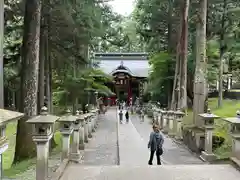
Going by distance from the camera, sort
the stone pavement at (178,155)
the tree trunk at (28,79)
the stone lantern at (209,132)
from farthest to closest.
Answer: the stone pavement at (178,155), the tree trunk at (28,79), the stone lantern at (209,132)

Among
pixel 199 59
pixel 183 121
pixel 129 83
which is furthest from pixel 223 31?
pixel 129 83

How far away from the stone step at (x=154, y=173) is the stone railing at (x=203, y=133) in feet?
1.96

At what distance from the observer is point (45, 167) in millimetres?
6281

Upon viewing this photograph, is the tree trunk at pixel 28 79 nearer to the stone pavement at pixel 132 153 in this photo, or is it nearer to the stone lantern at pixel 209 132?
the stone pavement at pixel 132 153

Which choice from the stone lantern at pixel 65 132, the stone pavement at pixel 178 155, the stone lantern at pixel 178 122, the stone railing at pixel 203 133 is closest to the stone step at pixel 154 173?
the stone railing at pixel 203 133

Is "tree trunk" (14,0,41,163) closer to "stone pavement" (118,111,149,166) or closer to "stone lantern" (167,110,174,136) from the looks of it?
"stone pavement" (118,111,149,166)

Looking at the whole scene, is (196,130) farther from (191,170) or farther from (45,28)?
(45,28)

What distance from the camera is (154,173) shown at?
7336 millimetres

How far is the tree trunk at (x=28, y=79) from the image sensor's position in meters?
10.6

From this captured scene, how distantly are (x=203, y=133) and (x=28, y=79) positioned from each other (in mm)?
6056

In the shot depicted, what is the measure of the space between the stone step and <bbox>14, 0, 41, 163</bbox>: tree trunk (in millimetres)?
3119

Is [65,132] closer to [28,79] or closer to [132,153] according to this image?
[28,79]

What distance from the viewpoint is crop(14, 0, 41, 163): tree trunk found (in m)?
10.6

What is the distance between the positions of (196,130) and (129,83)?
37.5m
